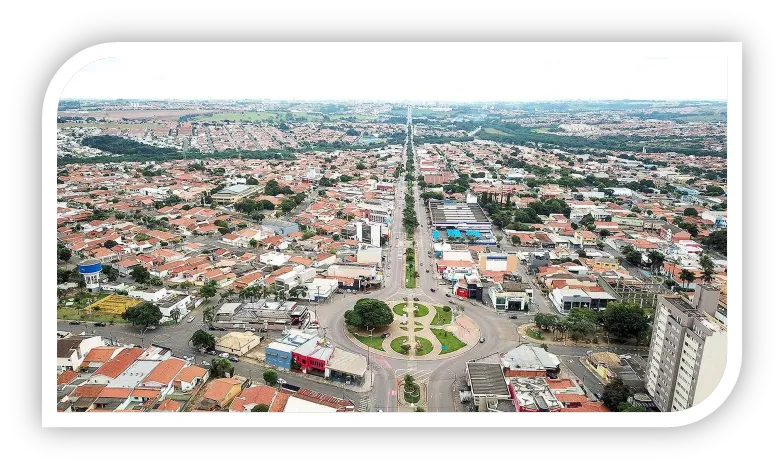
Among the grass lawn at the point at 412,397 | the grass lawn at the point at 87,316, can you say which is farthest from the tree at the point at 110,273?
the grass lawn at the point at 412,397

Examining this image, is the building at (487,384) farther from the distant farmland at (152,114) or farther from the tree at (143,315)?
the distant farmland at (152,114)

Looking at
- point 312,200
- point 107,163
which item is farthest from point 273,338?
point 107,163

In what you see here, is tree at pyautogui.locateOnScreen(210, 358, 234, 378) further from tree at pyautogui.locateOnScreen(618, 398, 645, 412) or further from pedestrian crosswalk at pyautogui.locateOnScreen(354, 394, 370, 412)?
tree at pyautogui.locateOnScreen(618, 398, 645, 412)

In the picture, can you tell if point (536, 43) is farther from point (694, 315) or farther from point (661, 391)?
point (661, 391)

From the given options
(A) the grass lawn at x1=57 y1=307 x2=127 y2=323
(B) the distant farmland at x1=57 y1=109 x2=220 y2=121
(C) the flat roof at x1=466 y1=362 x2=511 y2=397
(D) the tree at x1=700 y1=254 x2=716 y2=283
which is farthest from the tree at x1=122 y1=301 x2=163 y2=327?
(B) the distant farmland at x1=57 y1=109 x2=220 y2=121

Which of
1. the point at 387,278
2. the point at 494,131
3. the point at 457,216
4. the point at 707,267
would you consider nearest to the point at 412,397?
the point at 387,278

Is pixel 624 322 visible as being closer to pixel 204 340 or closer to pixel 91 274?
pixel 204 340
